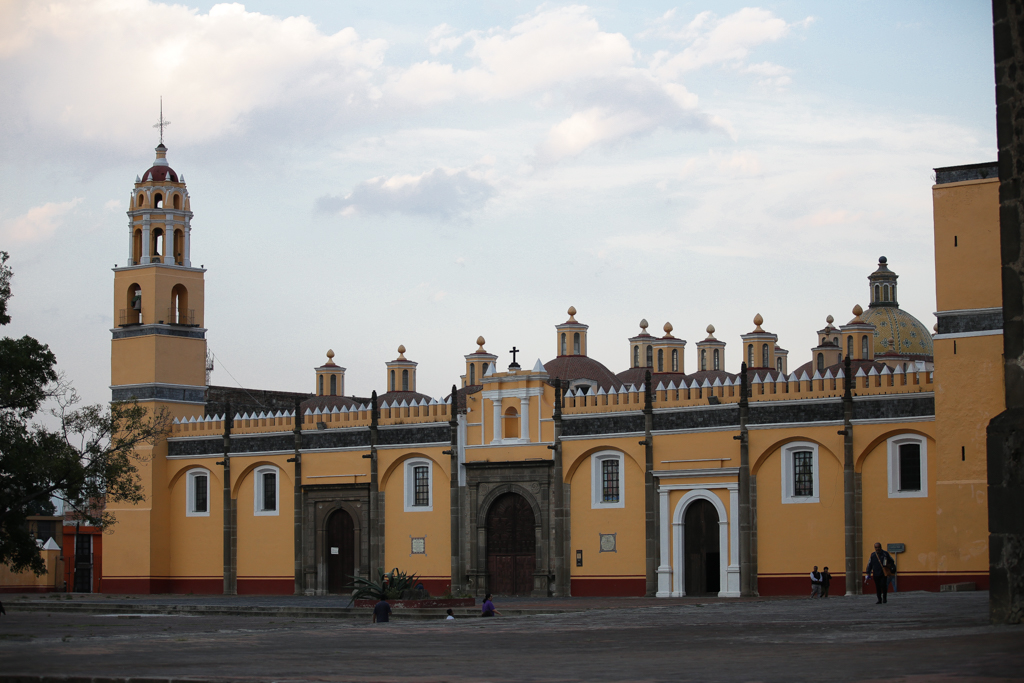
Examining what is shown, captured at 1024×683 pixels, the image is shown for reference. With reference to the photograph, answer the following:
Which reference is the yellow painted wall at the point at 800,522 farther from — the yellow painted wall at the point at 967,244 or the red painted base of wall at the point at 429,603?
the red painted base of wall at the point at 429,603

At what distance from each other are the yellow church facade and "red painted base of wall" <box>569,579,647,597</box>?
0.27 feet

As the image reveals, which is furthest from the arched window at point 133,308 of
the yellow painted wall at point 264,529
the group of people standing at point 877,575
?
the group of people standing at point 877,575

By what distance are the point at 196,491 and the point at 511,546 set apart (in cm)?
1154

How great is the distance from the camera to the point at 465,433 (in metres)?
38.5

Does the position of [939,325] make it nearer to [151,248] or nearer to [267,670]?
[267,670]

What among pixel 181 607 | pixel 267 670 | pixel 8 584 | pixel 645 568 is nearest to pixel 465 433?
pixel 645 568

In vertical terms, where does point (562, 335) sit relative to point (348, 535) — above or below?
above

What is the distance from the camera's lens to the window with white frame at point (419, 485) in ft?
128

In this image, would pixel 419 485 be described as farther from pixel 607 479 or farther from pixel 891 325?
pixel 891 325

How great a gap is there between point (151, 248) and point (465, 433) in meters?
13.1

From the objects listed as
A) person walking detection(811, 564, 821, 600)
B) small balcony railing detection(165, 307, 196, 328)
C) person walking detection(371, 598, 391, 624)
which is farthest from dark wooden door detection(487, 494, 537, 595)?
small balcony railing detection(165, 307, 196, 328)

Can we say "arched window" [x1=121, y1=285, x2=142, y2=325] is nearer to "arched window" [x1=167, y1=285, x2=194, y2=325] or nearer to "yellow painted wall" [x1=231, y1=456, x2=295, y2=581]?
"arched window" [x1=167, y1=285, x2=194, y2=325]

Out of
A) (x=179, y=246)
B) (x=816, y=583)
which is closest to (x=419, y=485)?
(x=179, y=246)

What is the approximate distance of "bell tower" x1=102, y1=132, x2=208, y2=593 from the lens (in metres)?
43.1
